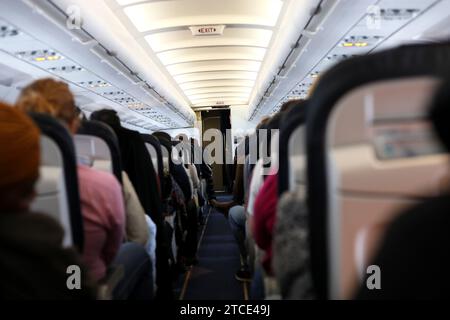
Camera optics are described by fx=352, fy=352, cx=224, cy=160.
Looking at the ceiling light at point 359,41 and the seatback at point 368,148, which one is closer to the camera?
the seatback at point 368,148

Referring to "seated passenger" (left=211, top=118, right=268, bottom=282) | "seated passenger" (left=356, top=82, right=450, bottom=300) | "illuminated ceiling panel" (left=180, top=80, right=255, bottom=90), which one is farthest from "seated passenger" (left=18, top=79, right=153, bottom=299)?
"illuminated ceiling panel" (left=180, top=80, right=255, bottom=90)

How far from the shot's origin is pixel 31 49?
530 centimetres

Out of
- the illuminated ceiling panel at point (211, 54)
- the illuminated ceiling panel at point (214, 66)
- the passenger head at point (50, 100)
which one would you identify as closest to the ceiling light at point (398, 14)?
the passenger head at point (50, 100)

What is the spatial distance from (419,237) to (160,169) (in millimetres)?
3059

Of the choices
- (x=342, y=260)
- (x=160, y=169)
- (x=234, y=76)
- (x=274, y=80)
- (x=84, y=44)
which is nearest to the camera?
(x=342, y=260)

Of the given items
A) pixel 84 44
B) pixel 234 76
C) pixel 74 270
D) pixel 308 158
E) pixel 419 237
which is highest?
pixel 234 76

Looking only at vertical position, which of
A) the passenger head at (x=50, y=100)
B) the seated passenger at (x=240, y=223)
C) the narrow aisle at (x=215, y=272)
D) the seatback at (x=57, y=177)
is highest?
the passenger head at (x=50, y=100)

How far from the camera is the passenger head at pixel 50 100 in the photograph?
1.69 meters

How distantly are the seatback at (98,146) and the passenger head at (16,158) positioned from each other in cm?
97

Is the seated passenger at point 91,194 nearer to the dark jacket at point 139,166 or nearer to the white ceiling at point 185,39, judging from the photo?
the dark jacket at point 139,166

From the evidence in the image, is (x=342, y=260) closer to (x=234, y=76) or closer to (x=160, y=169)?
(x=160, y=169)

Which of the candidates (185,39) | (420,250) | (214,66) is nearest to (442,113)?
(420,250)

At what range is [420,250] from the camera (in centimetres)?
71

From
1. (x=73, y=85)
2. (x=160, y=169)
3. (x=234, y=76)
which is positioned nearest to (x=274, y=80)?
(x=234, y=76)
